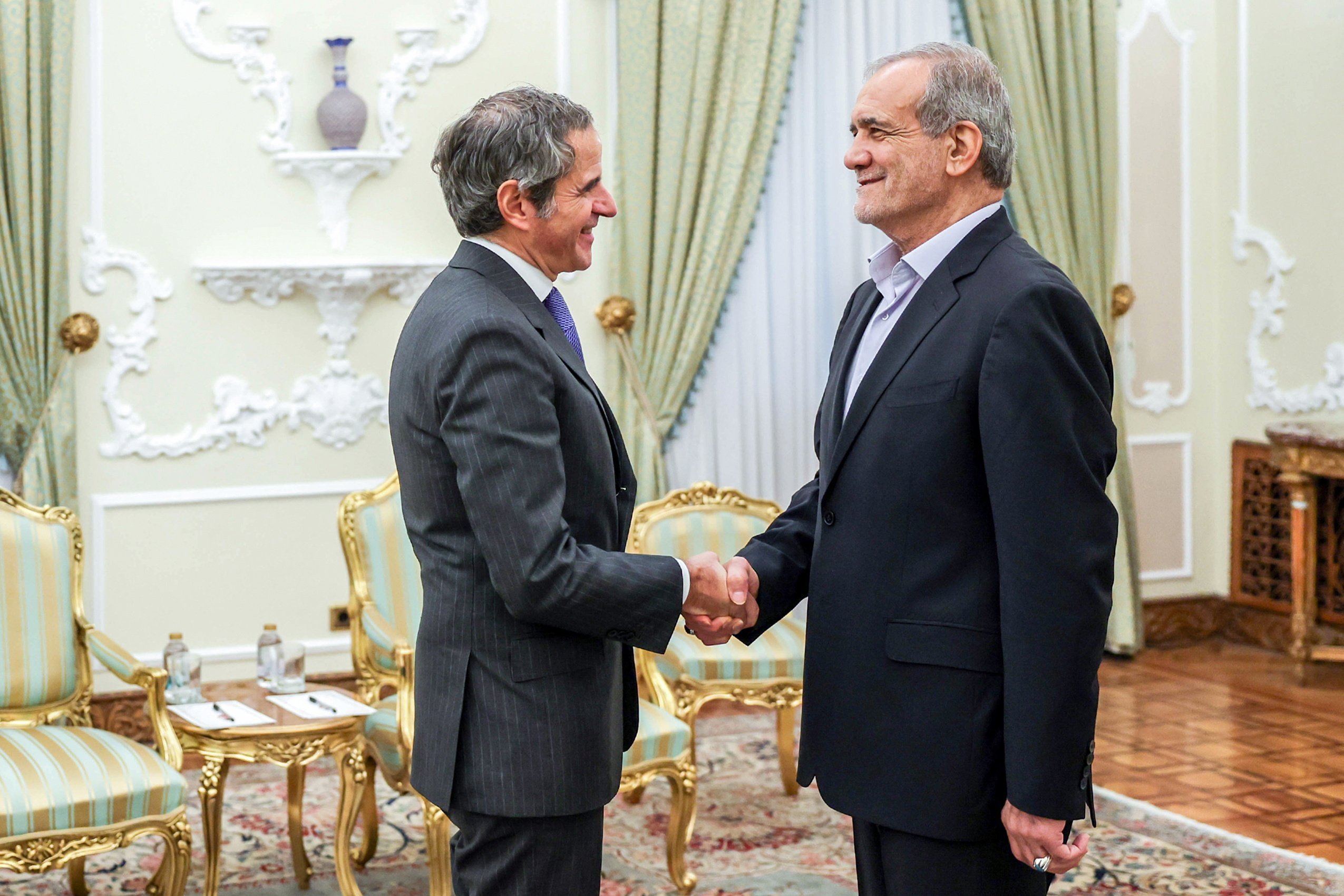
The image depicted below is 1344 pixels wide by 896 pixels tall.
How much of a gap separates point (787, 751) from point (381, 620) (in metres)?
1.40

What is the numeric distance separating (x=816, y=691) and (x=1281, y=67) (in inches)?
202

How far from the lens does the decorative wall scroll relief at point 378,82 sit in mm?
4898

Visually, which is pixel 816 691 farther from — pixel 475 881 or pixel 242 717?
pixel 242 717

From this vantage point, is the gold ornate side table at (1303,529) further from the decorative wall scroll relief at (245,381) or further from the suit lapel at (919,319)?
the suit lapel at (919,319)

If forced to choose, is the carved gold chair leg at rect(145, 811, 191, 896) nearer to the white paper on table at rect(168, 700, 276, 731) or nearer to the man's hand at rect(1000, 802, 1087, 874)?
the white paper on table at rect(168, 700, 276, 731)

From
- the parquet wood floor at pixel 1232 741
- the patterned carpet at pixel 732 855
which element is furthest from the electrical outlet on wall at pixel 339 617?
the parquet wood floor at pixel 1232 741

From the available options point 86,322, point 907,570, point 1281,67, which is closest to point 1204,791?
point 907,570

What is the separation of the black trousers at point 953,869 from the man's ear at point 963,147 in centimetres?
92

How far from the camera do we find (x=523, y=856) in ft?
6.34

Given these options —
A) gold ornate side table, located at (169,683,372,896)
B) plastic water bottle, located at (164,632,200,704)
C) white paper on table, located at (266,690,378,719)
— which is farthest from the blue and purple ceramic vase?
gold ornate side table, located at (169,683,372,896)

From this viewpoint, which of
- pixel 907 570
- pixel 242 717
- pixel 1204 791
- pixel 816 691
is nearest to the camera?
pixel 907 570

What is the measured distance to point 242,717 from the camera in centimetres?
357

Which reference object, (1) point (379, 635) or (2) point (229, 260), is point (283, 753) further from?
(2) point (229, 260)

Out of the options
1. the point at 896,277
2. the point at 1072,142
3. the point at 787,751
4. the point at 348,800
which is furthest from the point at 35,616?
the point at 1072,142
